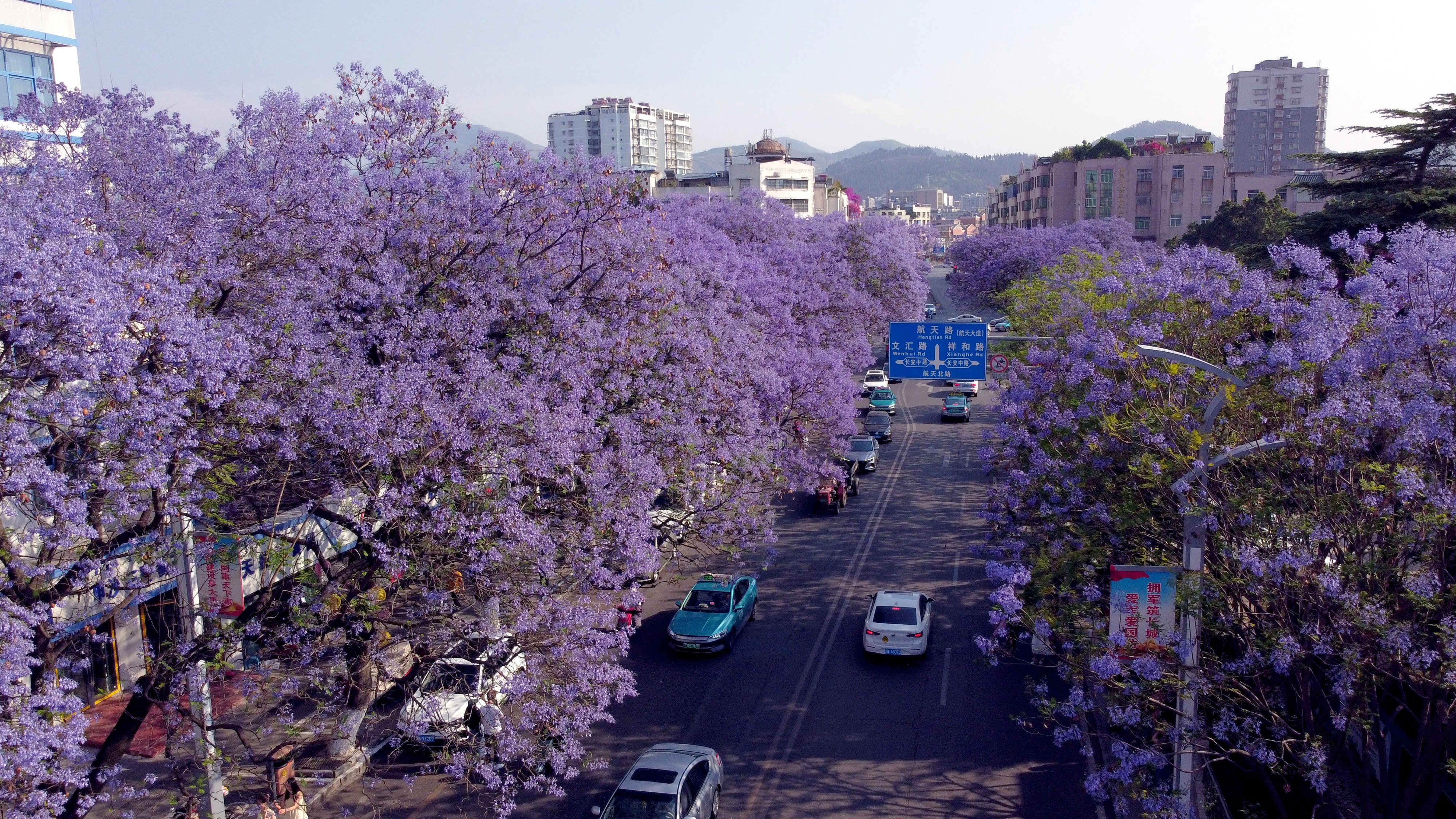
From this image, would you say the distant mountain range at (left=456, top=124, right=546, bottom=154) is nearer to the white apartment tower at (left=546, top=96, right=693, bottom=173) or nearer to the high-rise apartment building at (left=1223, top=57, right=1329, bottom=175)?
the white apartment tower at (left=546, top=96, right=693, bottom=173)

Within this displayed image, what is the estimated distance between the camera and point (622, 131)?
494 feet

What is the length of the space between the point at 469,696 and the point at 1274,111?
539 ft

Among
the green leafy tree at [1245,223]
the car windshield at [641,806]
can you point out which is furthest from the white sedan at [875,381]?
the car windshield at [641,806]

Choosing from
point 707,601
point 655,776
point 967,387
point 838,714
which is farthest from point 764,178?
point 655,776

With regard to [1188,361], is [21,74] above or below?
above

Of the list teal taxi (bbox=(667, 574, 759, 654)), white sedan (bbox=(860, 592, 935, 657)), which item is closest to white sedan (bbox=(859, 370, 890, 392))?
teal taxi (bbox=(667, 574, 759, 654))

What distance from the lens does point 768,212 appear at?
3972 centimetres

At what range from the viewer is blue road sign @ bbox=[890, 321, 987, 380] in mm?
21328

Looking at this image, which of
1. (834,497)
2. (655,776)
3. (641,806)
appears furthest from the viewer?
(834,497)

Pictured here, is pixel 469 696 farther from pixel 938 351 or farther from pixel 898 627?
pixel 938 351

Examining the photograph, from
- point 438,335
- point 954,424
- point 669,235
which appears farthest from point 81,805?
point 954,424

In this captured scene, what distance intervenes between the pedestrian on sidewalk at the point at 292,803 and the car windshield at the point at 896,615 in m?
10.0

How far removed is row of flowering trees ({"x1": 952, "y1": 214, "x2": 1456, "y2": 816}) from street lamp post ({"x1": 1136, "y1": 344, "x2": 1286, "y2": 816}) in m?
0.10

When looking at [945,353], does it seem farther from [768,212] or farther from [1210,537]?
[768,212]
